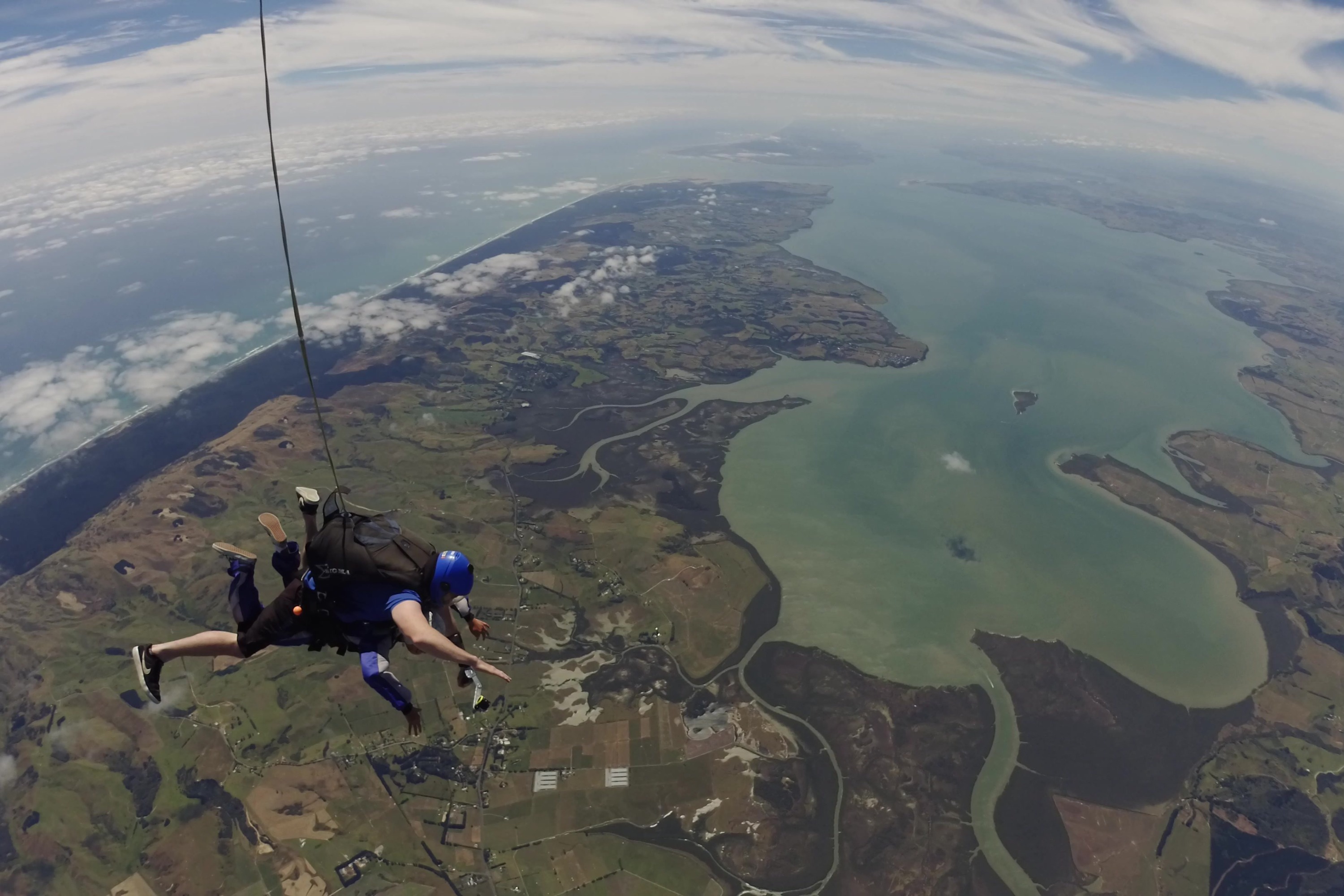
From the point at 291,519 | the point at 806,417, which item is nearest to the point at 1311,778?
the point at 806,417

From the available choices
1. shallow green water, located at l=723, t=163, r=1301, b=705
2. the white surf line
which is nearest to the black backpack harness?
shallow green water, located at l=723, t=163, r=1301, b=705

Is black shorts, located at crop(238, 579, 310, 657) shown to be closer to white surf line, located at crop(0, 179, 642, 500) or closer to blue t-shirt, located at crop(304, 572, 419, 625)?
blue t-shirt, located at crop(304, 572, 419, 625)

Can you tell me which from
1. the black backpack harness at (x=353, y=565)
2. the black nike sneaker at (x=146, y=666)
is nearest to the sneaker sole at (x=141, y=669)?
the black nike sneaker at (x=146, y=666)

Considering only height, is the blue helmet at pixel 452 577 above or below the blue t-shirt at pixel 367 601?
above

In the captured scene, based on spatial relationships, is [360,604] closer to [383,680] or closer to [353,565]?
[353,565]

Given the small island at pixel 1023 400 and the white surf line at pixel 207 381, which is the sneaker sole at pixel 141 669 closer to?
the white surf line at pixel 207 381

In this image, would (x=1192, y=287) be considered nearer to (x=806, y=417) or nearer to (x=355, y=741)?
(x=806, y=417)
